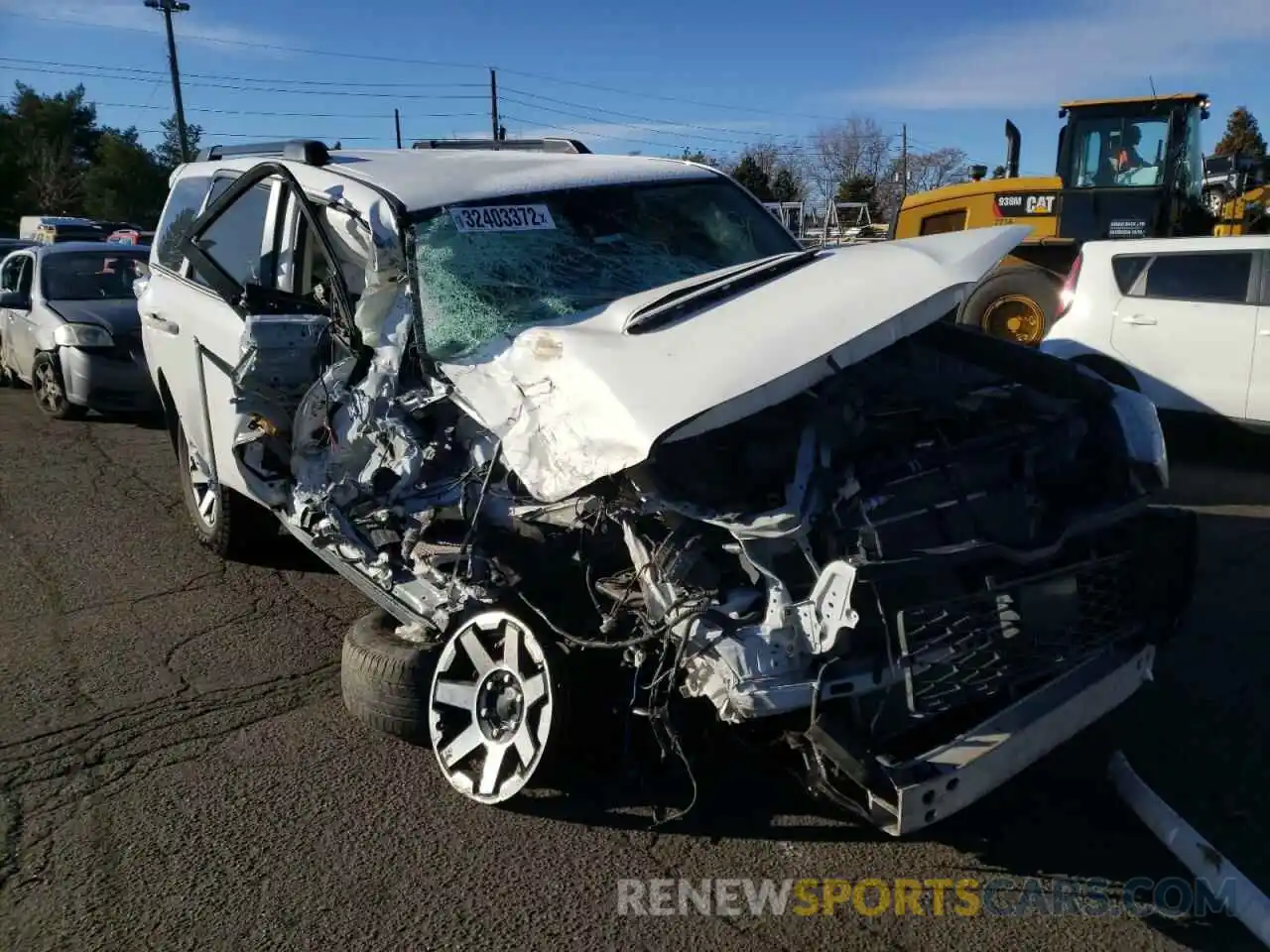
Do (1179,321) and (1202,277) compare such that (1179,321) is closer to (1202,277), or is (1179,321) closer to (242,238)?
(1202,277)

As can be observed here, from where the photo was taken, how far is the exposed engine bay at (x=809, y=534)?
2904 mm

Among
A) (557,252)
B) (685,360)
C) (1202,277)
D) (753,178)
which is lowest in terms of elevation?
(1202,277)

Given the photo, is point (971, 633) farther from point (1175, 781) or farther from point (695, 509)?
point (1175, 781)

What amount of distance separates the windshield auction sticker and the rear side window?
580 cm

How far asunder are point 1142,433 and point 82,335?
9.50 metres

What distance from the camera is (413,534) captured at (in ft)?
12.3

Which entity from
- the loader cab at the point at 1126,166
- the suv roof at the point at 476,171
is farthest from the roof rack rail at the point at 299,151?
the loader cab at the point at 1126,166

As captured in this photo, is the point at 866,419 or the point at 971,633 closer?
the point at 971,633

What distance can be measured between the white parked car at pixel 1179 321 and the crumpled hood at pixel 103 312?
8.36 m

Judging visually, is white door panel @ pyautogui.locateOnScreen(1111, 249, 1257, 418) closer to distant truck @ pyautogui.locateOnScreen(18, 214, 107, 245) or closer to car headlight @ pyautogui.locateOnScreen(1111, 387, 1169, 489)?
car headlight @ pyautogui.locateOnScreen(1111, 387, 1169, 489)

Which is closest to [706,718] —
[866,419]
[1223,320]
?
[866,419]

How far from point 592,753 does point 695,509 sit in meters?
1.05

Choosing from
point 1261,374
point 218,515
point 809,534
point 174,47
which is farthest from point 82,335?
point 174,47

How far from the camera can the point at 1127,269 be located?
8391 millimetres
